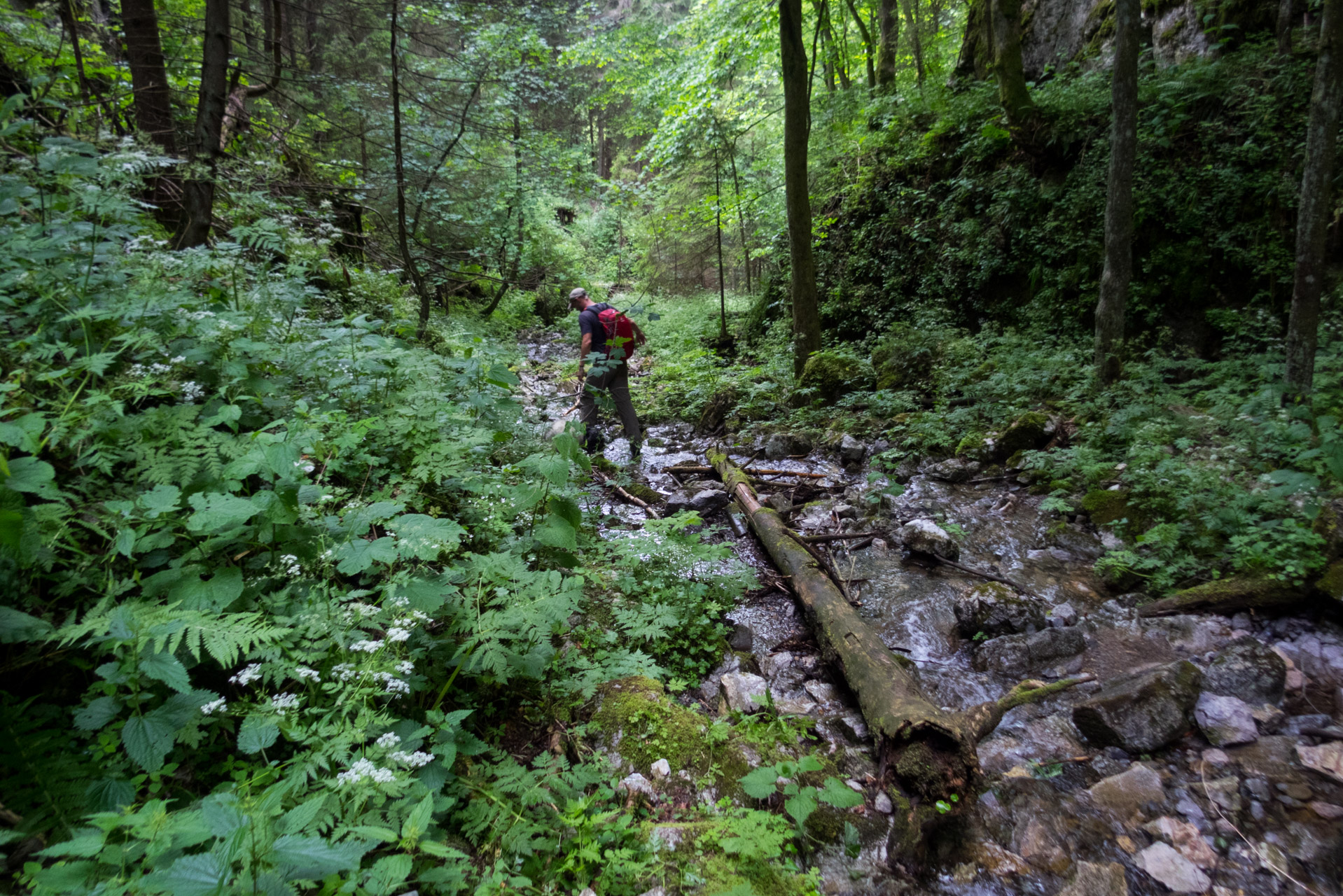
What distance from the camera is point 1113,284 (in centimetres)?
707

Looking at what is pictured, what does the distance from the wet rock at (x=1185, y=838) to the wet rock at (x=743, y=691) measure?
71.0 inches

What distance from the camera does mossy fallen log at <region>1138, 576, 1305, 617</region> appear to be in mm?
3645

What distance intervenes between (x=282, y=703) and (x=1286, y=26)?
1319 cm

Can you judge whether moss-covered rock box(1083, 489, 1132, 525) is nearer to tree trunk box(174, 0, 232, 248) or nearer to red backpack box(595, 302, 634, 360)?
red backpack box(595, 302, 634, 360)

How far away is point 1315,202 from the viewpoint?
5070 mm

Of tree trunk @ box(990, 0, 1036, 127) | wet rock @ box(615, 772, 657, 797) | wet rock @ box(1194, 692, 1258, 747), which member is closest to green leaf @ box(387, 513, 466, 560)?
wet rock @ box(615, 772, 657, 797)

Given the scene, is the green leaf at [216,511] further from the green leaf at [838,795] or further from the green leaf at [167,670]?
the green leaf at [838,795]

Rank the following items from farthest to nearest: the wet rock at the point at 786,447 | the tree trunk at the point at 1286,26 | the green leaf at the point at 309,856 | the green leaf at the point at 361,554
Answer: the wet rock at the point at 786,447, the tree trunk at the point at 1286,26, the green leaf at the point at 361,554, the green leaf at the point at 309,856

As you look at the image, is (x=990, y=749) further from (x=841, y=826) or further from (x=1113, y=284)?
(x=1113, y=284)

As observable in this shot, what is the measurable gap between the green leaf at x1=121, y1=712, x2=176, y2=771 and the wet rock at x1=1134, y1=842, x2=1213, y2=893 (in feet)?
12.0

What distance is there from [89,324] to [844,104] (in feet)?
51.4

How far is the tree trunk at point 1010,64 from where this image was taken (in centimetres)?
996

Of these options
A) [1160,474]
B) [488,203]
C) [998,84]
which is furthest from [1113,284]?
[488,203]

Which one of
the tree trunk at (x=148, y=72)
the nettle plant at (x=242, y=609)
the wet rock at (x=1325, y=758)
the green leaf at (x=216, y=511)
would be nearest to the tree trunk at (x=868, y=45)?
the tree trunk at (x=148, y=72)
